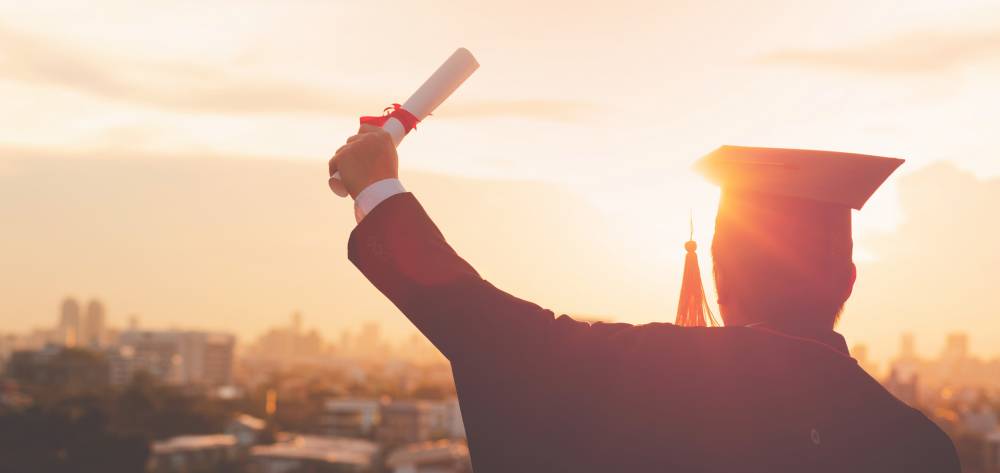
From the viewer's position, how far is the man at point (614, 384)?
52.7 inches

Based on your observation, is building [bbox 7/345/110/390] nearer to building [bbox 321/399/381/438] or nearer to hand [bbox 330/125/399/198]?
building [bbox 321/399/381/438]

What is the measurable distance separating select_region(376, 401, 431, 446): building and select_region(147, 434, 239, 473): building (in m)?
24.2

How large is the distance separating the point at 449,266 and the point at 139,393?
67.4 m

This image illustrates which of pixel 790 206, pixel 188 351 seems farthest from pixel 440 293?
pixel 188 351

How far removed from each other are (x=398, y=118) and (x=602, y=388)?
1.52 ft

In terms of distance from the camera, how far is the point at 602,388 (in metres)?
1.34

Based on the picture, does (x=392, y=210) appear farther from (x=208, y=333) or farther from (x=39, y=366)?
(x=208, y=333)

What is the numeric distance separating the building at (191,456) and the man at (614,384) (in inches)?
1835

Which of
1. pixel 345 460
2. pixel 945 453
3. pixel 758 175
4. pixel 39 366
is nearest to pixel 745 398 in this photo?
pixel 945 453

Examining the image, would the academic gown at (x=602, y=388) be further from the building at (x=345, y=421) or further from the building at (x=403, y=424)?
the building at (x=345, y=421)

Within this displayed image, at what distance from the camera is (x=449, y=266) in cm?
138

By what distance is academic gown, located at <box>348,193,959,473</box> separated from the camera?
4.39 ft

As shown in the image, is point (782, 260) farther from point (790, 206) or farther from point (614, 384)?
point (614, 384)

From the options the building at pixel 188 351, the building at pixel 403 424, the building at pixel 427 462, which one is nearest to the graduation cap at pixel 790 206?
the building at pixel 427 462
